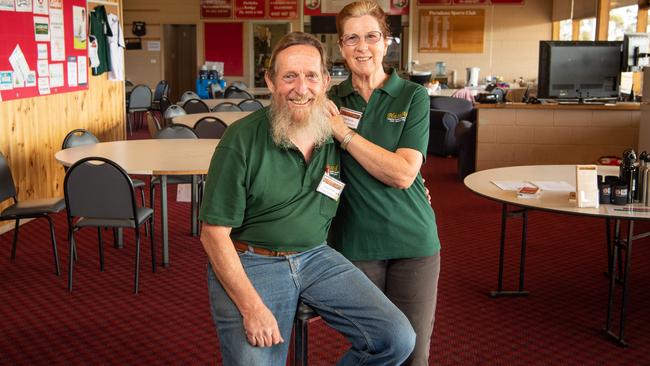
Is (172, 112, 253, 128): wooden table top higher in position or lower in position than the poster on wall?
lower

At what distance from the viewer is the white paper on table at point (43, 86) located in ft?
21.3

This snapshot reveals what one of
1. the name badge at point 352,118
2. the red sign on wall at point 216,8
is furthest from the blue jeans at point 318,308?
the red sign on wall at point 216,8

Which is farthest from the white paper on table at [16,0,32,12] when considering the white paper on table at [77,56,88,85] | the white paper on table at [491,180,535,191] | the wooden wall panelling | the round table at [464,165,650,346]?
the white paper on table at [491,180,535,191]

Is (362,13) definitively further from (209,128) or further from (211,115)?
(211,115)

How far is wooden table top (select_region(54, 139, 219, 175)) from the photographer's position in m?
4.59

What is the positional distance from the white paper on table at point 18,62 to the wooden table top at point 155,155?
100 centimetres

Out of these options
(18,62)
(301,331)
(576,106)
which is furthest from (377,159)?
(576,106)

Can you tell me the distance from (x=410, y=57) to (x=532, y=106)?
819 cm

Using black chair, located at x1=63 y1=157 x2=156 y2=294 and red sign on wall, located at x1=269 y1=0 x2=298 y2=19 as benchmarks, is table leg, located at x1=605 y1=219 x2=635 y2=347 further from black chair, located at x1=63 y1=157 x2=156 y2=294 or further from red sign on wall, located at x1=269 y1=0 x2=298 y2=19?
red sign on wall, located at x1=269 y1=0 x2=298 y2=19

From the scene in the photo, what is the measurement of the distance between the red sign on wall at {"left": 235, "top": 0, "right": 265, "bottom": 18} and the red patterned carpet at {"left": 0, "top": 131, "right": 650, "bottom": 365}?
34.8 ft

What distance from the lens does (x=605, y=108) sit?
25.8 feet

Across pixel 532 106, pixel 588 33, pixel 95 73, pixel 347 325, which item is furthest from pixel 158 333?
pixel 588 33

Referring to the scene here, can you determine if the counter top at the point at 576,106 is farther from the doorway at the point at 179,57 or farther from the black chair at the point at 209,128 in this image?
the doorway at the point at 179,57

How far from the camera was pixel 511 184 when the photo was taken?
402 centimetres
